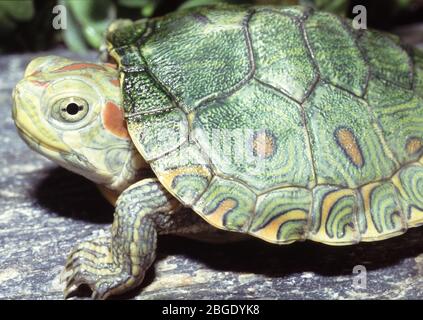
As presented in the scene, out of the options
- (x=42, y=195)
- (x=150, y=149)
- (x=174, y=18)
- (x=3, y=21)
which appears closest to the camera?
(x=150, y=149)

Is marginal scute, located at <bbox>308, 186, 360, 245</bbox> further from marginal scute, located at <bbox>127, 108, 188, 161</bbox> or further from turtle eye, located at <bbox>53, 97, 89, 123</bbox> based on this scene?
turtle eye, located at <bbox>53, 97, 89, 123</bbox>

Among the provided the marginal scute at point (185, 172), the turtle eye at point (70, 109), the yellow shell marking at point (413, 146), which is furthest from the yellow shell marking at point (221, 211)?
the yellow shell marking at point (413, 146)

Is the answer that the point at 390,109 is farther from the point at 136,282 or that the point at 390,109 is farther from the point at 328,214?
the point at 136,282

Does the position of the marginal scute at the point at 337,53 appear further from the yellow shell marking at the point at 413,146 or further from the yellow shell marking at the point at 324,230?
the yellow shell marking at the point at 324,230

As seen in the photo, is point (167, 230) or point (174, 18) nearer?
point (167, 230)

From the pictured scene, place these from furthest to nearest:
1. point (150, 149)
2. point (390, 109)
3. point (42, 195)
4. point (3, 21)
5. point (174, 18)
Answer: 1. point (3, 21)
2. point (42, 195)
3. point (174, 18)
4. point (390, 109)
5. point (150, 149)

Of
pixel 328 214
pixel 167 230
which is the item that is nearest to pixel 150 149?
pixel 167 230

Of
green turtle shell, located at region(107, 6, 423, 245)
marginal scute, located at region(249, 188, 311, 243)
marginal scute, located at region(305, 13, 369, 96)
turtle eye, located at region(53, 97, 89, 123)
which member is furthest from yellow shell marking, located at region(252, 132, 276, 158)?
turtle eye, located at region(53, 97, 89, 123)

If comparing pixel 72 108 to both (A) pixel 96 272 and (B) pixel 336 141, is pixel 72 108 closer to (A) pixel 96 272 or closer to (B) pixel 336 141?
(A) pixel 96 272
